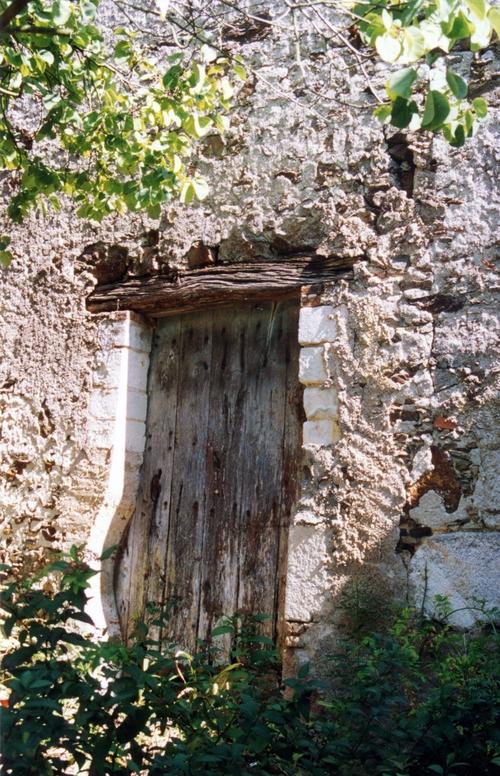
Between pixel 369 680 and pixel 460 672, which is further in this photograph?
pixel 460 672

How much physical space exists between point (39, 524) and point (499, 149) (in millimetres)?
2697

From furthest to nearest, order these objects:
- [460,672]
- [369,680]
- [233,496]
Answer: [233,496] < [460,672] < [369,680]

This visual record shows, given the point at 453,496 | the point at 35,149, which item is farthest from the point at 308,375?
the point at 35,149

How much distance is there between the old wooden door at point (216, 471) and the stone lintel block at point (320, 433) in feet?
0.68

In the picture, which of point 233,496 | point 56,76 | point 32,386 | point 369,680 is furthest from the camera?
point 32,386

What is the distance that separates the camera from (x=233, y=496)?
4117 mm

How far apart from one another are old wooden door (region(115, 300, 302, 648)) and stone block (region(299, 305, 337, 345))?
252 millimetres

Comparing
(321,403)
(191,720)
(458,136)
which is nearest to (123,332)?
(321,403)

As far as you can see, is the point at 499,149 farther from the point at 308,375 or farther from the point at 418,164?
the point at 308,375

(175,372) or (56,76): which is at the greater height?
(56,76)

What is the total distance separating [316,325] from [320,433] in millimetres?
464

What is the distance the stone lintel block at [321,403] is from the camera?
376cm

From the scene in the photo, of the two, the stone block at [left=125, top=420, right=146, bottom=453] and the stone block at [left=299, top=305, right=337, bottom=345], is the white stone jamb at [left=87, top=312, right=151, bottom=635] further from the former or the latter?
the stone block at [left=299, top=305, right=337, bottom=345]

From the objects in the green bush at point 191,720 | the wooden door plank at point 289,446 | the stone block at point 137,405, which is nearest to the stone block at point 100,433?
the stone block at point 137,405
